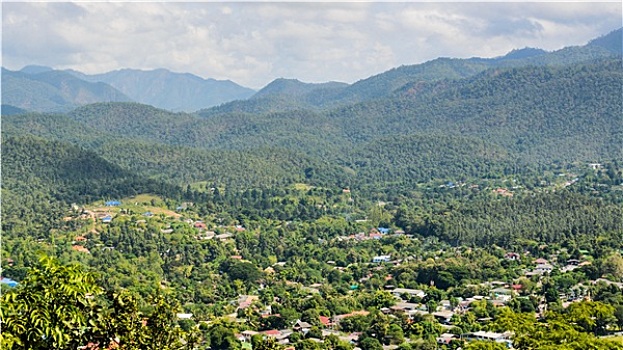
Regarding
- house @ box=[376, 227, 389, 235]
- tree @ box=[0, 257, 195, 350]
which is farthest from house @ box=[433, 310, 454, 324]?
tree @ box=[0, 257, 195, 350]

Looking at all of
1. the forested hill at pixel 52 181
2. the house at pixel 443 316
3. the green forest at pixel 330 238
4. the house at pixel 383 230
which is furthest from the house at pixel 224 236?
the house at pixel 443 316

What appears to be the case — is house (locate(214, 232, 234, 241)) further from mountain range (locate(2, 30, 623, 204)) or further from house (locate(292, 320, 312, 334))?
house (locate(292, 320, 312, 334))

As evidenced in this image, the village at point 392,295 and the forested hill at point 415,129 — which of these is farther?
the forested hill at point 415,129

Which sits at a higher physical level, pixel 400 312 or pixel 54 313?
pixel 54 313

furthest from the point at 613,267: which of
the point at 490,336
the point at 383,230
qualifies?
the point at 383,230

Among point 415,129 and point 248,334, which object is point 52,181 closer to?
point 248,334

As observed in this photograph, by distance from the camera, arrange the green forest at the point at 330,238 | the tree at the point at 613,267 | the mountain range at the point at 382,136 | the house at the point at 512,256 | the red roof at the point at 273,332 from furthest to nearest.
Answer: the mountain range at the point at 382,136 → the house at the point at 512,256 → the tree at the point at 613,267 → the red roof at the point at 273,332 → the green forest at the point at 330,238

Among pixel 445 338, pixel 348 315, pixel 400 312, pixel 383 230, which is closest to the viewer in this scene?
pixel 445 338

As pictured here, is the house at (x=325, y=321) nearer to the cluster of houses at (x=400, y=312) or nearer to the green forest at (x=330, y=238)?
the cluster of houses at (x=400, y=312)

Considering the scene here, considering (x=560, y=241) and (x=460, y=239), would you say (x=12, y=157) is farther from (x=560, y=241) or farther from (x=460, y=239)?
(x=560, y=241)

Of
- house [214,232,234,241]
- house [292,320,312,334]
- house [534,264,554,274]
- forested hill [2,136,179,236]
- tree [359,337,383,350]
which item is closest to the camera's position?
tree [359,337,383,350]

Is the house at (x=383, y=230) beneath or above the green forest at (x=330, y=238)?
beneath

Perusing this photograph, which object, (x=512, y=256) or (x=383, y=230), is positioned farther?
(x=383, y=230)
